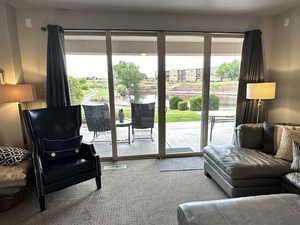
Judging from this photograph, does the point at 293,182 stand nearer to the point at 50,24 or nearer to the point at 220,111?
the point at 220,111

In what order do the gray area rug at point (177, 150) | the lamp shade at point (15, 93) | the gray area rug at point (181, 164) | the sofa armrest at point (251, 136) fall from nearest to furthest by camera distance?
the lamp shade at point (15, 93) → the sofa armrest at point (251, 136) → the gray area rug at point (181, 164) → the gray area rug at point (177, 150)

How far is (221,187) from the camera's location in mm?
2459

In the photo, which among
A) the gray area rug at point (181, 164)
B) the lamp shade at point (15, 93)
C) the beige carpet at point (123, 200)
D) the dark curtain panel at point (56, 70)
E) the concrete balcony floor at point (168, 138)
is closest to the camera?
the beige carpet at point (123, 200)

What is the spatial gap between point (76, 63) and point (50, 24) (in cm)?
68

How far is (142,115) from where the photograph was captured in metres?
3.53

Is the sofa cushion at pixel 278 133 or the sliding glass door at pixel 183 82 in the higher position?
the sliding glass door at pixel 183 82

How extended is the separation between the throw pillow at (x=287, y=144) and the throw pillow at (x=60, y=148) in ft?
8.72

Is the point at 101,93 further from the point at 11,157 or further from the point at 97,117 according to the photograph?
the point at 11,157

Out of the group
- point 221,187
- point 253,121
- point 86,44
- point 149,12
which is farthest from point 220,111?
point 86,44

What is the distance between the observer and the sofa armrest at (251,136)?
107 inches

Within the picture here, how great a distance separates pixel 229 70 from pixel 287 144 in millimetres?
1697

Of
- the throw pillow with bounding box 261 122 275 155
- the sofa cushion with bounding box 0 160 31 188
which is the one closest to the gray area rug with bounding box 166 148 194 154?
the throw pillow with bounding box 261 122 275 155

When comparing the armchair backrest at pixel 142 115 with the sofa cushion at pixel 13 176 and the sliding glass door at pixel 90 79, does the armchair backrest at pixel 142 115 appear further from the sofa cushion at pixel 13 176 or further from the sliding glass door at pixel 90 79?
the sofa cushion at pixel 13 176

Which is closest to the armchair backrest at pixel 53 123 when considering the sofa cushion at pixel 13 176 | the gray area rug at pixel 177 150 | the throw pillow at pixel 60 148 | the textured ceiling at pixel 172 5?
the throw pillow at pixel 60 148
